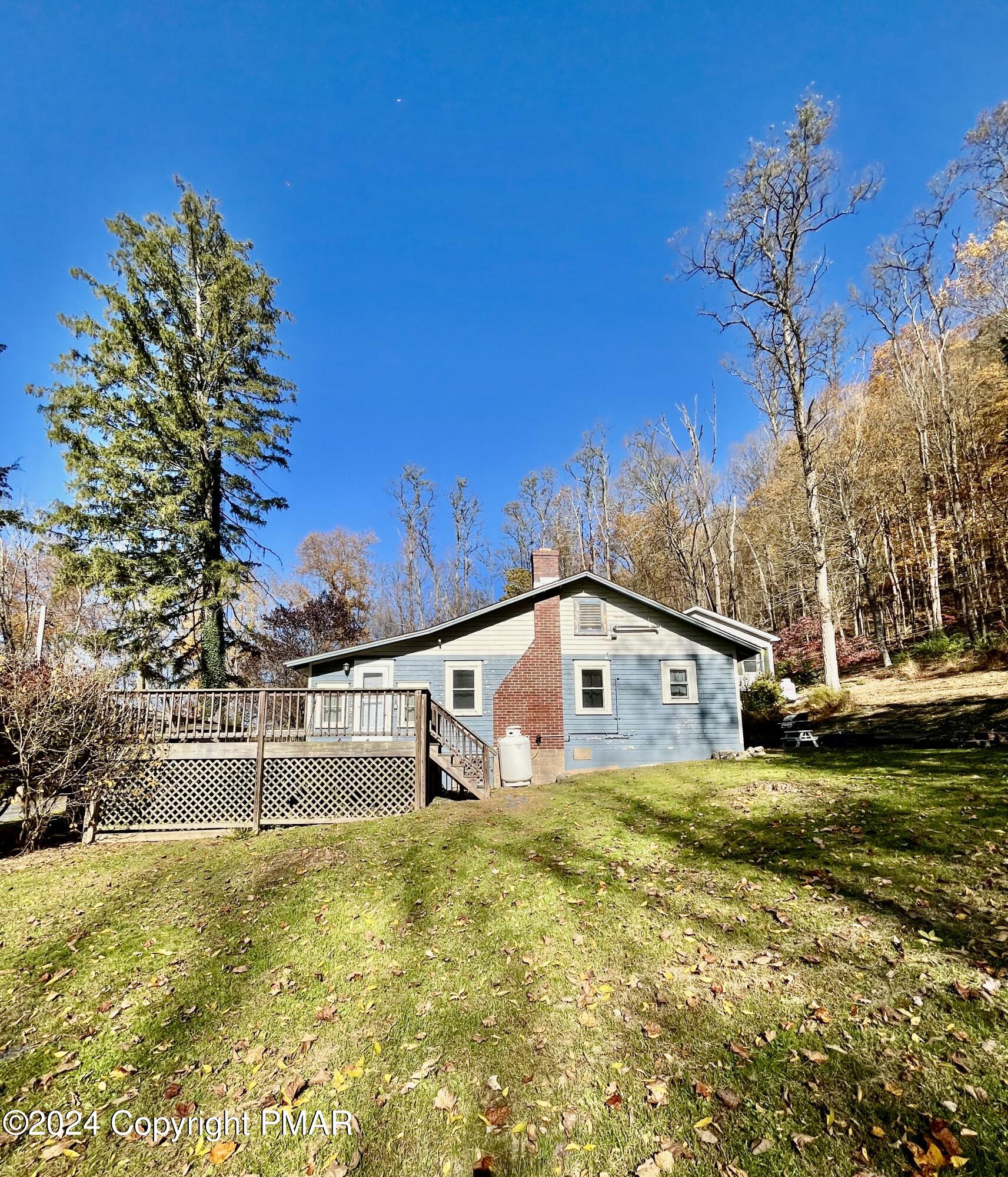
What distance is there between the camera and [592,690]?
14.8 metres

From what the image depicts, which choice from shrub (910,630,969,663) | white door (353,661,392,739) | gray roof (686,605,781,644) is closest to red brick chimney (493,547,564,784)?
white door (353,661,392,739)

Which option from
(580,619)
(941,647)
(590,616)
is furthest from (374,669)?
(941,647)

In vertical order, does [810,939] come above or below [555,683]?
below

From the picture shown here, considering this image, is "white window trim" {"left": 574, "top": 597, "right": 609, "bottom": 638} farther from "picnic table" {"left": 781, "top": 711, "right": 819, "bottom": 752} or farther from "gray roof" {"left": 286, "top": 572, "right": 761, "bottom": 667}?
"picnic table" {"left": 781, "top": 711, "right": 819, "bottom": 752}

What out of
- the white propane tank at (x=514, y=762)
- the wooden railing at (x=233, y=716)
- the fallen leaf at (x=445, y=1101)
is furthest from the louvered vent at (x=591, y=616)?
the fallen leaf at (x=445, y=1101)

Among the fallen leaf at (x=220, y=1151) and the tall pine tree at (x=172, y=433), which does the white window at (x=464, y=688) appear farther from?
the fallen leaf at (x=220, y=1151)

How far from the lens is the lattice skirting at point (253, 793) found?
30.1ft

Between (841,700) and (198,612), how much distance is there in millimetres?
21808

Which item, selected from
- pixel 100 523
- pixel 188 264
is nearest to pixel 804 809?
pixel 100 523

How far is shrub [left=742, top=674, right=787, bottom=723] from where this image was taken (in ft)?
64.8

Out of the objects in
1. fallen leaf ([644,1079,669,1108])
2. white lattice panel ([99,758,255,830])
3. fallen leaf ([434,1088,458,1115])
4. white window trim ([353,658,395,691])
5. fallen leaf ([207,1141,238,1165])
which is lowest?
fallen leaf ([207,1141,238,1165])

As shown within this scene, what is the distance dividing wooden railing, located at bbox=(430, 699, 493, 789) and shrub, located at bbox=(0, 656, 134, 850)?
17.9ft

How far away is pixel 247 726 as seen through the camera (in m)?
9.73

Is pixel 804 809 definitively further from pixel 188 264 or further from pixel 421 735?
pixel 188 264
